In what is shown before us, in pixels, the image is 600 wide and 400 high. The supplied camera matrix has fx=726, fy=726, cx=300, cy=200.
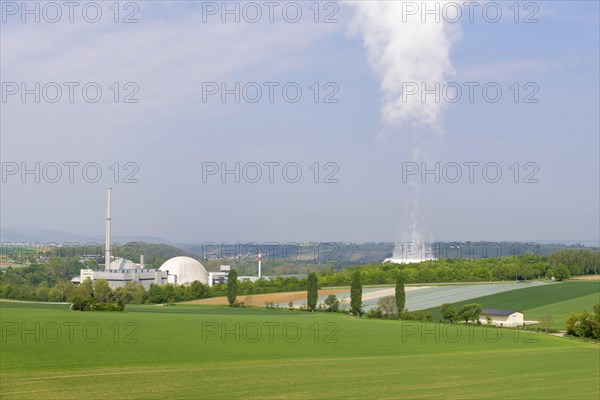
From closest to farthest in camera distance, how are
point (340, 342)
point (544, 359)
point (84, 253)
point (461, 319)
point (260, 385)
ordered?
point (260, 385) < point (544, 359) < point (340, 342) < point (461, 319) < point (84, 253)

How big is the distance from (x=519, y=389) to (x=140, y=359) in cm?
2109

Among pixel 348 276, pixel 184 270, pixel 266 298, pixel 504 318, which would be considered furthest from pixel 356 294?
pixel 184 270

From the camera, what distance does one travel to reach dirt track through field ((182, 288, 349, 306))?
329 feet

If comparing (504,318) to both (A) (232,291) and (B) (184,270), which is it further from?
(B) (184,270)

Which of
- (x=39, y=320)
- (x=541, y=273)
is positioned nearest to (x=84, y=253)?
(x=541, y=273)

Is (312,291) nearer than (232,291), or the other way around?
(312,291)

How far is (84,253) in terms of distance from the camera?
187 meters

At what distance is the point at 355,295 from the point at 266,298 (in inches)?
841

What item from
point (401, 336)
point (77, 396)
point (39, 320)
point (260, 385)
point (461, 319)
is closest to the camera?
point (77, 396)

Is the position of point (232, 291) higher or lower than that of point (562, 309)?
higher

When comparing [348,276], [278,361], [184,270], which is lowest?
[278,361]

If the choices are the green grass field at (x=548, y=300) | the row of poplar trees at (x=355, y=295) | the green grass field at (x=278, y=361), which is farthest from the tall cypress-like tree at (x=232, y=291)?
→ the green grass field at (x=278, y=361)

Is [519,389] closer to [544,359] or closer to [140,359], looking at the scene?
[544,359]

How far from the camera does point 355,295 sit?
8612 centimetres
